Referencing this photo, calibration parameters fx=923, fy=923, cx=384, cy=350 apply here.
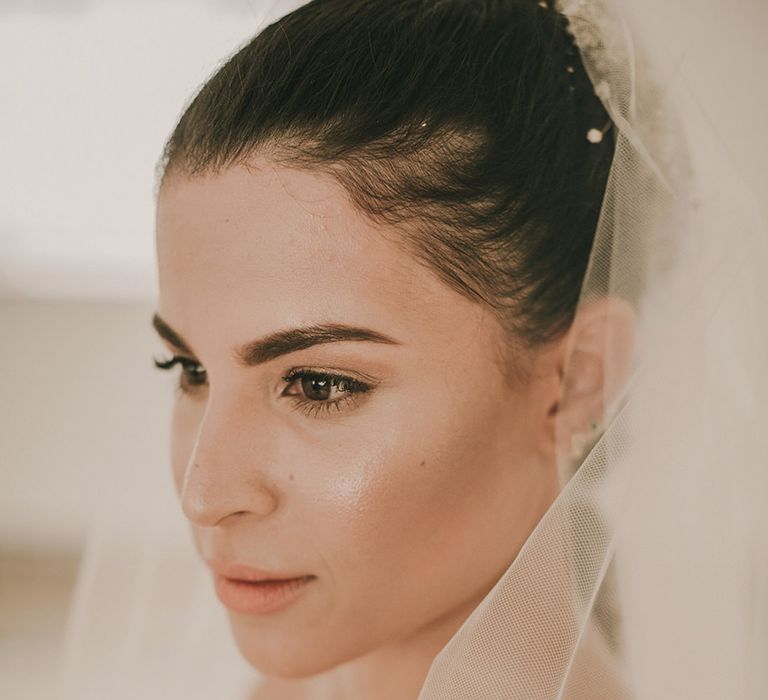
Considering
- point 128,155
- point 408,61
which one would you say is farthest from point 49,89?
point 408,61

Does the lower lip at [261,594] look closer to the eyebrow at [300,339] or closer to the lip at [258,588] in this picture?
the lip at [258,588]

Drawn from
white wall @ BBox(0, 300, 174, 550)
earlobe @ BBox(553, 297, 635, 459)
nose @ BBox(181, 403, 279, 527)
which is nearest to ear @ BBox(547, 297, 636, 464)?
earlobe @ BBox(553, 297, 635, 459)

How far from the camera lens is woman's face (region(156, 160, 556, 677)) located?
980 millimetres

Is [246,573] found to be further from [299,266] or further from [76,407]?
[76,407]

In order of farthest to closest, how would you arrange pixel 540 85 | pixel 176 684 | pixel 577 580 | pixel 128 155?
pixel 128 155 < pixel 176 684 < pixel 540 85 < pixel 577 580

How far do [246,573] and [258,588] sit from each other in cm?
2

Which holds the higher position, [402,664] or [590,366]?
[590,366]

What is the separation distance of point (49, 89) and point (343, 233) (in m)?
1.14

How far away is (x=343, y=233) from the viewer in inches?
38.8

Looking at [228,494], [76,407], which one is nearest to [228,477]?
[228,494]

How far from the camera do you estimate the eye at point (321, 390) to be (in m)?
1.00

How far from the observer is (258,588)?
1.05 m

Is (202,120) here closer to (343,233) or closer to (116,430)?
(343,233)

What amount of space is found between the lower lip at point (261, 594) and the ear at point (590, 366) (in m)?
0.34
